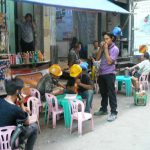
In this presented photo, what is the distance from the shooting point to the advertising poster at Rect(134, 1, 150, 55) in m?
12.4

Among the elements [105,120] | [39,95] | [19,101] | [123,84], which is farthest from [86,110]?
[123,84]

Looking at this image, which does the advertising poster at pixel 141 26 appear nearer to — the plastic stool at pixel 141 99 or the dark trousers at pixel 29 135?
the plastic stool at pixel 141 99

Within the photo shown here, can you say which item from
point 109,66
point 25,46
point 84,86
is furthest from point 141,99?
point 25,46

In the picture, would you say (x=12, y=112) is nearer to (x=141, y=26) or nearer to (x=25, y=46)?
(x=25, y=46)

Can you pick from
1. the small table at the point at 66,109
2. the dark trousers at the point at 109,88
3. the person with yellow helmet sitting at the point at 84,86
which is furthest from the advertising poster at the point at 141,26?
the small table at the point at 66,109

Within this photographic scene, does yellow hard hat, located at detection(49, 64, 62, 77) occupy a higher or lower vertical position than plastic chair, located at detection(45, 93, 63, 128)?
higher

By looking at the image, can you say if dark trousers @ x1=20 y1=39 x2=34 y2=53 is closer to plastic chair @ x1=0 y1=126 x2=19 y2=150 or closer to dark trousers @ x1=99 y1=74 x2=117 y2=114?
dark trousers @ x1=99 y1=74 x2=117 y2=114

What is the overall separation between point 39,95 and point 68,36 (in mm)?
6881

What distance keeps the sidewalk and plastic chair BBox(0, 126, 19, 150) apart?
1385 mm

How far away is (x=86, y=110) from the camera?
7477 millimetres

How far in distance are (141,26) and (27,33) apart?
4342 millimetres

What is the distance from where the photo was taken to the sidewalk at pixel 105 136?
5.88 metres

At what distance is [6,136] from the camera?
4.46 metres

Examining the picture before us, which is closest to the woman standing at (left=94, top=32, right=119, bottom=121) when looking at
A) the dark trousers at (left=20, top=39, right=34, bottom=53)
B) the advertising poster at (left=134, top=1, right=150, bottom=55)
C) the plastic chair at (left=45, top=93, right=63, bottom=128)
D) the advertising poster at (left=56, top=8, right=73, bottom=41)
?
the plastic chair at (left=45, top=93, right=63, bottom=128)
